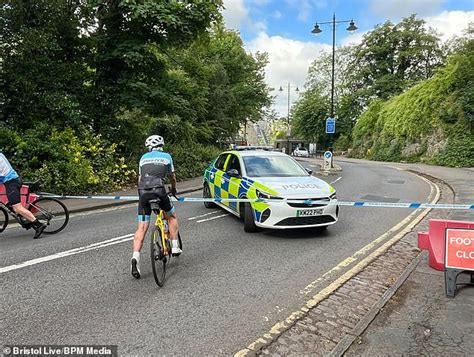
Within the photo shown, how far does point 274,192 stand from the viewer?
675 cm

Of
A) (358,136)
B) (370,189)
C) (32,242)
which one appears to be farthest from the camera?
(358,136)

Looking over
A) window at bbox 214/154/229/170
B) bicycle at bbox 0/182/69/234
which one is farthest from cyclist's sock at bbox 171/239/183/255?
window at bbox 214/154/229/170

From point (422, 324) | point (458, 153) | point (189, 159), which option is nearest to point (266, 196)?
point (422, 324)

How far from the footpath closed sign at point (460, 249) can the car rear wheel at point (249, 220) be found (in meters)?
3.36

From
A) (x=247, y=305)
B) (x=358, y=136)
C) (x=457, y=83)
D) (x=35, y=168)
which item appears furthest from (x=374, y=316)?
(x=358, y=136)

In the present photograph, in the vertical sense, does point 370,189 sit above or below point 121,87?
below

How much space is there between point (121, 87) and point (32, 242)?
826 centimetres

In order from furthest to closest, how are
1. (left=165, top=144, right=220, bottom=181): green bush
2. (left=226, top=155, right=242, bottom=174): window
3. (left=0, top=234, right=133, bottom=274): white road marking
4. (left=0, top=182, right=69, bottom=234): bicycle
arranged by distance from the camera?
(left=165, top=144, right=220, bottom=181): green bush → (left=226, top=155, right=242, bottom=174): window → (left=0, top=182, right=69, bottom=234): bicycle → (left=0, top=234, right=133, bottom=274): white road marking

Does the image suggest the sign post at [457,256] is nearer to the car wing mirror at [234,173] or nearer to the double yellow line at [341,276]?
the double yellow line at [341,276]

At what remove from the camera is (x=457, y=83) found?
31172 millimetres

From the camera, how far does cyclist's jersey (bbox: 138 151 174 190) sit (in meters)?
4.77

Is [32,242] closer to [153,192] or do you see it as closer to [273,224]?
[153,192]

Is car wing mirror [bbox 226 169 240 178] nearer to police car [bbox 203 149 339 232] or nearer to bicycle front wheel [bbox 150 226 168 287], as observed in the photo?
police car [bbox 203 149 339 232]

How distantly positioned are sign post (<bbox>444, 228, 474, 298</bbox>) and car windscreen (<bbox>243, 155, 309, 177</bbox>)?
145 inches
